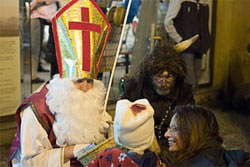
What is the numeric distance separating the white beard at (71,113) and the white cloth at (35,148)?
0.07 metres

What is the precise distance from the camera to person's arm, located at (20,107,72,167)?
235cm

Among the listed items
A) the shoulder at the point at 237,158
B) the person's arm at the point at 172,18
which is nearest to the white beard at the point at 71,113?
the shoulder at the point at 237,158

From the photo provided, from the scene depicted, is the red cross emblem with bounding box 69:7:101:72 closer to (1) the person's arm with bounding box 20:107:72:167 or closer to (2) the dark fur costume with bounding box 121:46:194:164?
(1) the person's arm with bounding box 20:107:72:167

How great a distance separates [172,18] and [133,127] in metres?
2.40

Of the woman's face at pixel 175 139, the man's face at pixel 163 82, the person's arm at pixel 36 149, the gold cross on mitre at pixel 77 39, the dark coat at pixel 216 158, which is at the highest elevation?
the gold cross on mitre at pixel 77 39

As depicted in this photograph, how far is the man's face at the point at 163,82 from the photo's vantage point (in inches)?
108

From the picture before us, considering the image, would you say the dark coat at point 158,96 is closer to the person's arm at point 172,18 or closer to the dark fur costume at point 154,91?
the dark fur costume at point 154,91

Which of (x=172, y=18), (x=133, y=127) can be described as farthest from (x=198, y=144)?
(x=172, y=18)

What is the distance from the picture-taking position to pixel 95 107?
2.46 meters

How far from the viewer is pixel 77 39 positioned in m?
2.38

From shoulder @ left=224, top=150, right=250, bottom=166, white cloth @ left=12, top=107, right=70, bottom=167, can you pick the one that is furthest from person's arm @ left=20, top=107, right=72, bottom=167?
shoulder @ left=224, top=150, right=250, bottom=166

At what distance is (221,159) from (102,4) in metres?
2.28

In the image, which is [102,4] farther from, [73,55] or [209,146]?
[209,146]

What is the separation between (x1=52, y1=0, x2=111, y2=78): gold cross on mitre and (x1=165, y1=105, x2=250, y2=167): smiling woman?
26.2 inches
